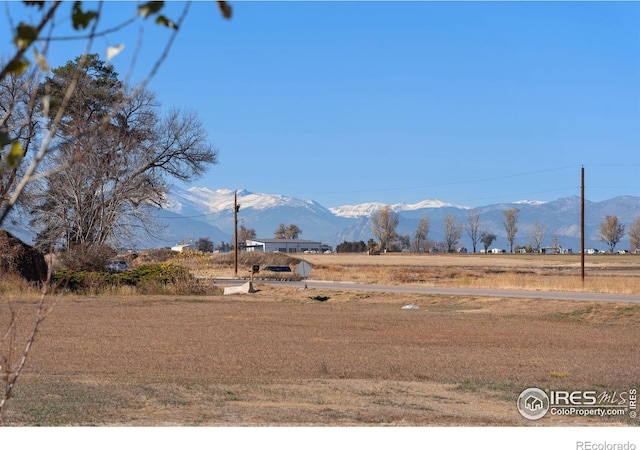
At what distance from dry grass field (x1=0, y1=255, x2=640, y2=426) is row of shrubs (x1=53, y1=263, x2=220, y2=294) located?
6817 millimetres

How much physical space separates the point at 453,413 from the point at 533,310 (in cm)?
2488

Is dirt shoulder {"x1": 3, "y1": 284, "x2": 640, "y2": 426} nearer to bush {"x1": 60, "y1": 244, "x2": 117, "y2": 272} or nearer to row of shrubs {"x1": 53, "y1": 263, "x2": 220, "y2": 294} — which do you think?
row of shrubs {"x1": 53, "y1": 263, "x2": 220, "y2": 294}

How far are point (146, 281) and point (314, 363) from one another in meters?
30.5

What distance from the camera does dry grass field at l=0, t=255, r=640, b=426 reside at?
12188 mm

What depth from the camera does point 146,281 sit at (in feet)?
158

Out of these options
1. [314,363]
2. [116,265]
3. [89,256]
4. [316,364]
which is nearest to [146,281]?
[89,256]

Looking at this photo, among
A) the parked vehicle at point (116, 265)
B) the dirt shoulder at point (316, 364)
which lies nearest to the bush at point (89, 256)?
the parked vehicle at point (116, 265)

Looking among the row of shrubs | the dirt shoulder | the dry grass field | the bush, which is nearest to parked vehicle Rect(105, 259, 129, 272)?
the bush

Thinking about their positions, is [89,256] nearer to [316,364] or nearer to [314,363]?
[314,363]

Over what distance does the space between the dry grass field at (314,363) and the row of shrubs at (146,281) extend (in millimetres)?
6817

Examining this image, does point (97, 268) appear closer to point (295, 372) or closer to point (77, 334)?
point (77, 334)

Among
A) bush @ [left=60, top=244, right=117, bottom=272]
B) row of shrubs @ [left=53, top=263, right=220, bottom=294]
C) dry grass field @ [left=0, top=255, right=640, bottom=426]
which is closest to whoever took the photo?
dry grass field @ [left=0, top=255, right=640, bottom=426]

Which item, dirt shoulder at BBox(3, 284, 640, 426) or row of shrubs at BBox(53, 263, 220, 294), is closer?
dirt shoulder at BBox(3, 284, 640, 426)

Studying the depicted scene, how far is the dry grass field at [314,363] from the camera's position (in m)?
12.2
